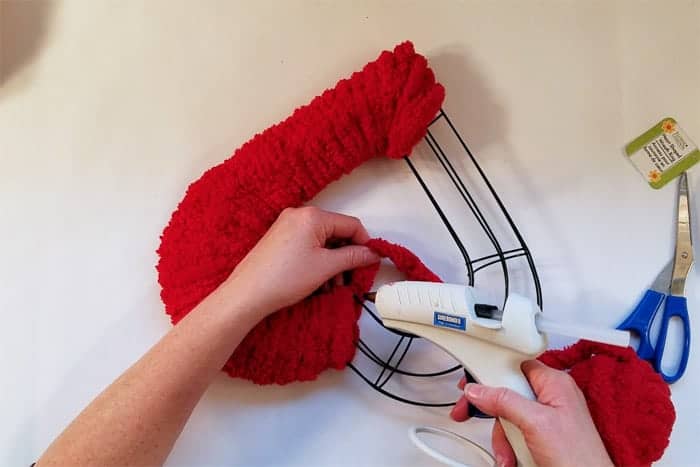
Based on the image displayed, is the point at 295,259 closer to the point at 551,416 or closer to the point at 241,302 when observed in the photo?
the point at 241,302

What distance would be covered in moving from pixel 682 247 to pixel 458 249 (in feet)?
1.02

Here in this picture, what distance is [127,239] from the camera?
32.2 inches

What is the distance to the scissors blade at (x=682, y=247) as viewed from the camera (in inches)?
31.2

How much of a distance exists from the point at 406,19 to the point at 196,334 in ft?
1.81

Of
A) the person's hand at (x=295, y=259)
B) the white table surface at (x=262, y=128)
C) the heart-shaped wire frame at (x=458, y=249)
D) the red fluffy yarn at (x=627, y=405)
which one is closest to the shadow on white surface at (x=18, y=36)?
the white table surface at (x=262, y=128)

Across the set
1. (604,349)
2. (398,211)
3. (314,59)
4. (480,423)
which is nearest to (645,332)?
(604,349)

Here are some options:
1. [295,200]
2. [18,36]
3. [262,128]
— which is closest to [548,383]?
[295,200]

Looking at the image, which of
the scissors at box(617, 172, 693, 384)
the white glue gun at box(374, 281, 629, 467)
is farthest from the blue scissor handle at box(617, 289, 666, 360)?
the white glue gun at box(374, 281, 629, 467)

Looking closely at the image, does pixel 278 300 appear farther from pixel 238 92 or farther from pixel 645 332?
pixel 645 332

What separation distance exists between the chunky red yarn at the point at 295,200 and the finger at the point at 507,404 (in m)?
0.19

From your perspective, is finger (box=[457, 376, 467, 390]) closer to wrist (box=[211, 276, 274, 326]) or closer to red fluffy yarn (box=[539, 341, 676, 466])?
red fluffy yarn (box=[539, 341, 676, 466])

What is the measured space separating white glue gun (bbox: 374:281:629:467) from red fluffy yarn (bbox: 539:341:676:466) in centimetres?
9

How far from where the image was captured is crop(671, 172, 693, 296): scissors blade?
79 centimetres

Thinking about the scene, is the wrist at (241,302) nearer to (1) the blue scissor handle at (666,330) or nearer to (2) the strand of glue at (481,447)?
(2) the strand of glue at (481,447)
